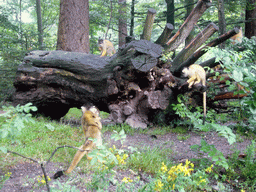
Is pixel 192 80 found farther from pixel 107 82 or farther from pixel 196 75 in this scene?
pixel 107 82

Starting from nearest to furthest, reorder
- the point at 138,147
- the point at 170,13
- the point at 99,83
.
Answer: the point at 138,147
the point at 99,83
the point at 170,13

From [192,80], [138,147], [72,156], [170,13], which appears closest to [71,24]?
[192,80]

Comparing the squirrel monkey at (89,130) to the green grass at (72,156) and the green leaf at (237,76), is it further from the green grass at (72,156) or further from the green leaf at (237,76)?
the green leaf at (237,76)

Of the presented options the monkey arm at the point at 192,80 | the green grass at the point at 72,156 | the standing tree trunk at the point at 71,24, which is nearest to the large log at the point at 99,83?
the monkey arm at the point at 192,80

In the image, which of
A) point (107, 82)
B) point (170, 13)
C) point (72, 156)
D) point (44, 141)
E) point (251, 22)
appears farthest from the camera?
point (170, 13)

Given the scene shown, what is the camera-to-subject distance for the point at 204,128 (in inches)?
112

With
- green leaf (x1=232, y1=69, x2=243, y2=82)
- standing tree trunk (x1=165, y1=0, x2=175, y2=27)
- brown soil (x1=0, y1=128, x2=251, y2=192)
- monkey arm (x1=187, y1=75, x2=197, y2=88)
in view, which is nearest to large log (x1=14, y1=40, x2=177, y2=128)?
monkey arm (x1=187, y1=75, x2=197, y2=88)

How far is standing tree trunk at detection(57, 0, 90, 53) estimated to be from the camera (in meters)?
7.50

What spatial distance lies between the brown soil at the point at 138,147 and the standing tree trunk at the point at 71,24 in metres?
4.21

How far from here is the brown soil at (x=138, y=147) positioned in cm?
252

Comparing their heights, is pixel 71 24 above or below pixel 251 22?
below

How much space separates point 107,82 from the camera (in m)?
5.20

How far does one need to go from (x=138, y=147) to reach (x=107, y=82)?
196 cm

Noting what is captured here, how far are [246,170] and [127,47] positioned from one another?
3559mm
